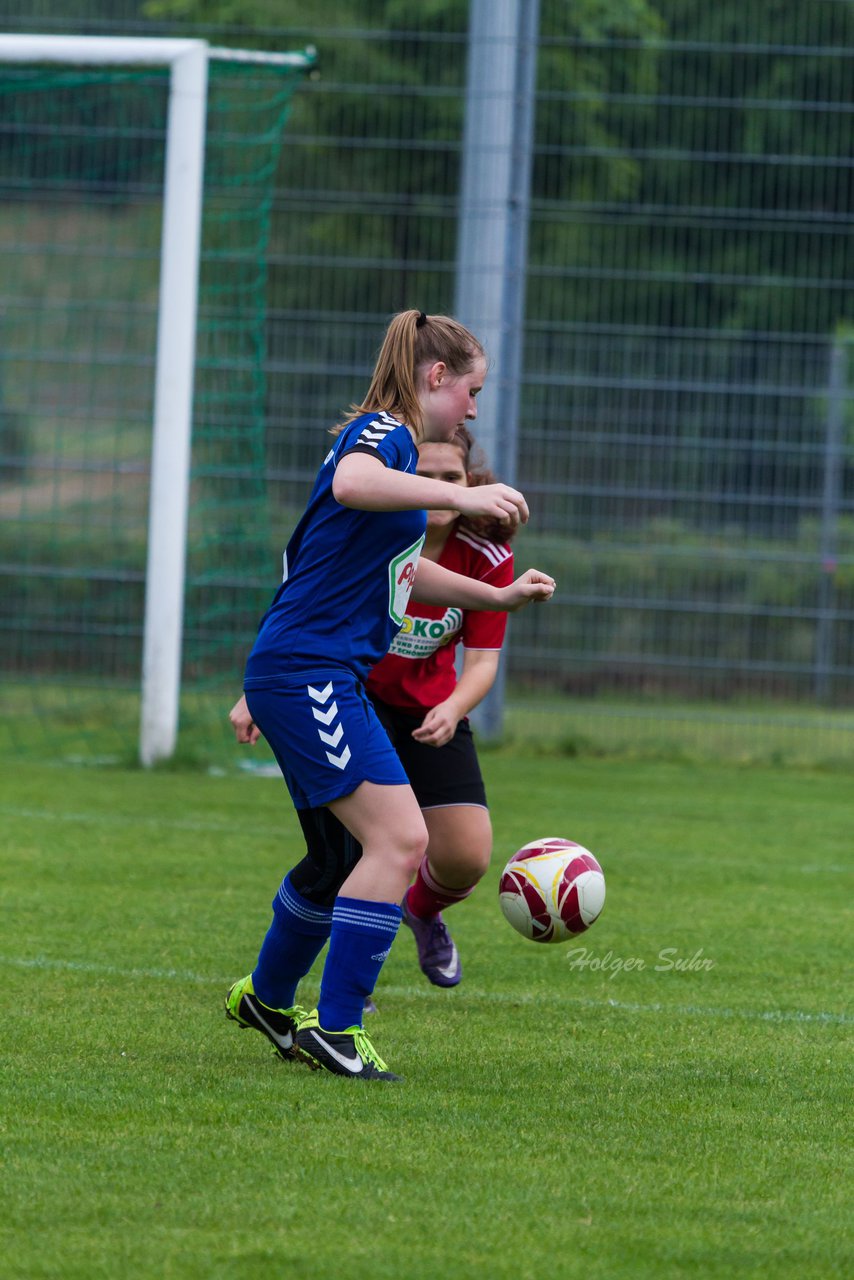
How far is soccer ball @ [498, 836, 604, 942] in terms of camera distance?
456 cm

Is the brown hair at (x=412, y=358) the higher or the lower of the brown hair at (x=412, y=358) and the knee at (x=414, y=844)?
the higher

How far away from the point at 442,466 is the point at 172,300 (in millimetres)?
4683

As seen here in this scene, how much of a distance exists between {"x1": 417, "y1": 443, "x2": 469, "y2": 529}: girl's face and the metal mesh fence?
6318 millimetres

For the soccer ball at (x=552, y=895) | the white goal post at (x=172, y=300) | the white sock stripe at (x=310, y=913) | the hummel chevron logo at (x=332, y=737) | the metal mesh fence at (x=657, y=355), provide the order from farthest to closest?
the metal mesh fence at (x=657, y=355)
the white goal post at (x=172, y=300)
the soccer ball at (x=552, y=895)
the white sock stripe at (x=310, y=913)
the hummel chevron logo at (x=332, y=737)

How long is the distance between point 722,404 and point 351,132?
299 cm

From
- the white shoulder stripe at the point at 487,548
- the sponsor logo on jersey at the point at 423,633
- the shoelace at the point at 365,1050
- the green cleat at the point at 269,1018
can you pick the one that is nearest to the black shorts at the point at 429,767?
the sponsor logo on jersey at the point at 423,633

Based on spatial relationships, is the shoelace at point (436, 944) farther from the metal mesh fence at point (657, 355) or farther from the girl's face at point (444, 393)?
the metal mesh fence at point (657, 355)

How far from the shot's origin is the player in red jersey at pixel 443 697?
490cm

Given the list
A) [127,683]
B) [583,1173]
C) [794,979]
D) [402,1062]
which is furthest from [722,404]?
[583,1173]

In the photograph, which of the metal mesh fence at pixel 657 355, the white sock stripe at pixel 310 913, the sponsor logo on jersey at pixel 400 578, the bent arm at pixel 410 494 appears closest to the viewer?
the bent arm at pixel 410 494

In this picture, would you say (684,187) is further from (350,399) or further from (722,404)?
(350,399)

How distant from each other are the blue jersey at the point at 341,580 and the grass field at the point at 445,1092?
35.8 inches

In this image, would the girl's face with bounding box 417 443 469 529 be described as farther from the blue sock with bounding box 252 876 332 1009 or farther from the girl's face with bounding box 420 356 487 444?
the blue sock with bounding box 252 876 332 1009

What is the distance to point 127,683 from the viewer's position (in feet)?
37.0
